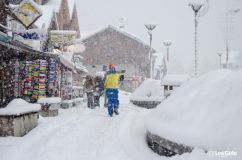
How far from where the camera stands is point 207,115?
5020mm

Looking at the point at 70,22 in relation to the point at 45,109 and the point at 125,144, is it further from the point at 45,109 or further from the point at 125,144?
the point at 125,144

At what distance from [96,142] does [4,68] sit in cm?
633

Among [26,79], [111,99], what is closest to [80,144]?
[111,99]

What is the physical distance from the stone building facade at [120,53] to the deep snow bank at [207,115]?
3869cm

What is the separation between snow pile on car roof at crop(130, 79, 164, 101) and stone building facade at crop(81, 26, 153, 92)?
2757 centimetres

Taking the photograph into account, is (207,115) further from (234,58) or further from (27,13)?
(234,58)

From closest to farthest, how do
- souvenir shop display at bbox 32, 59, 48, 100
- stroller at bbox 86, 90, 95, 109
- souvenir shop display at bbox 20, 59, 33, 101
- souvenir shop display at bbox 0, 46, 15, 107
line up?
souvenir shop display at bbox 0, 46, 15, 107, souvenir shop display at bbox 20, 59, 33, 101, souvenir shop display at bbox 32, 59, 48, 100, stroller at bbox 86, 90, 95, 109

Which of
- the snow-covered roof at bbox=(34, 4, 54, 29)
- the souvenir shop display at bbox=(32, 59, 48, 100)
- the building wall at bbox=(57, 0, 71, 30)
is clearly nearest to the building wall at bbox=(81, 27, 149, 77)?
the building wall at bbox=(57, 0, 71, 30)

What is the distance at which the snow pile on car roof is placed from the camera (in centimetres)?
1653

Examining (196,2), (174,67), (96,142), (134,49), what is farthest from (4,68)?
(174,67)

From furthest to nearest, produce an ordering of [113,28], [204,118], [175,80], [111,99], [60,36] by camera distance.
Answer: [113,28]
[60,36]
[175,80]
[111,99]
[204,118]

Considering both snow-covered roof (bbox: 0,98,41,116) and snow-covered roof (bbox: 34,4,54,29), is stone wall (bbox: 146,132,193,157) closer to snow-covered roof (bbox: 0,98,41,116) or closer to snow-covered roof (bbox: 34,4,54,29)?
snow-covered roof (bbox: 0,98,41,116)

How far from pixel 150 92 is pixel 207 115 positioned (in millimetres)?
11967

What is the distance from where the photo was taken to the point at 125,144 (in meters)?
7.08
